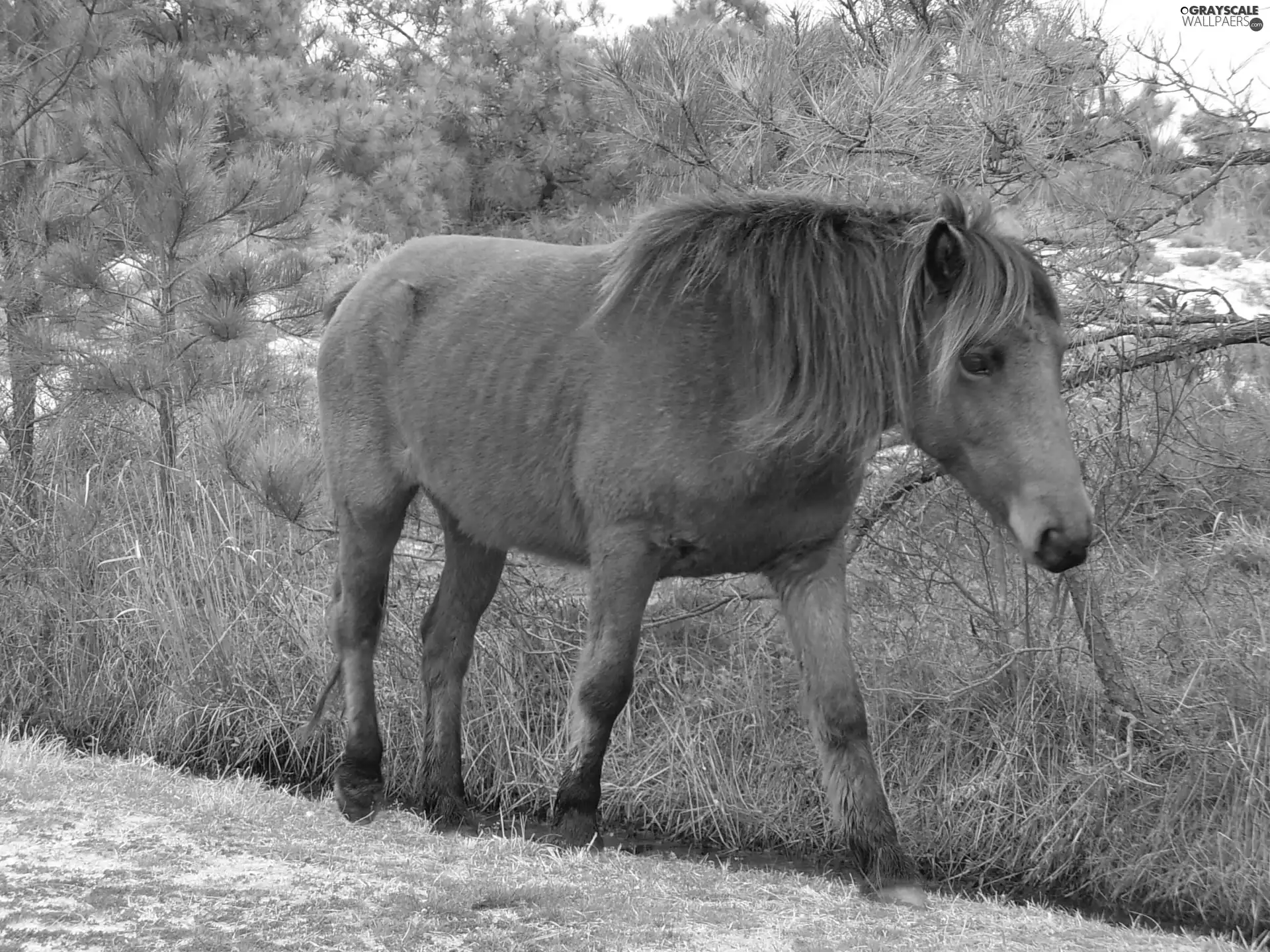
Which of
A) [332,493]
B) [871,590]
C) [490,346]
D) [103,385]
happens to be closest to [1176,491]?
[871,590]

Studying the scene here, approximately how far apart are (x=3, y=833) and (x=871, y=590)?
439 centimetres

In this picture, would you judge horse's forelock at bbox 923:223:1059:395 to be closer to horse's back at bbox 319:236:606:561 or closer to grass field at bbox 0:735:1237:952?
horse's back at bbox 319:236:606:561

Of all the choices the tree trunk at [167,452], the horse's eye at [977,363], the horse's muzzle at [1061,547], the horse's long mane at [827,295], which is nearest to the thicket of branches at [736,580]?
the tree trunk at [167,452]

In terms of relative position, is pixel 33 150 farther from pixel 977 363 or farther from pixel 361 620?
pixel 977 363

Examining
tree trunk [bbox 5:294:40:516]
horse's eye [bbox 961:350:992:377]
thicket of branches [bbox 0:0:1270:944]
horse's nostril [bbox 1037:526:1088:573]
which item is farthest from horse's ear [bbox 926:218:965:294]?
tree trunk [bbox 5:294:40:516]

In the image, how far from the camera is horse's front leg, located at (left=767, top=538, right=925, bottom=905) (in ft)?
12.8

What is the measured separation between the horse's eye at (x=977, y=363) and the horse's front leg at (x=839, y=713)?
78cm

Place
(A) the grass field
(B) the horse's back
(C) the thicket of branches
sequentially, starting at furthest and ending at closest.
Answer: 1. (C) the thicket of branches
2. (B) the horse's back
3. (A) the grass field

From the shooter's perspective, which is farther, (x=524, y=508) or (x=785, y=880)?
(x=524, y=508)

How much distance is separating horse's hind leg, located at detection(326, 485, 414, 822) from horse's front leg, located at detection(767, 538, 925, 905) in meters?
1.93

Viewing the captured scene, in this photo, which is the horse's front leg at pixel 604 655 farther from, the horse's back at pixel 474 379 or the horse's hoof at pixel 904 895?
the horse's hoof at pixel 904 895

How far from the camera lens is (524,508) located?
4680mm

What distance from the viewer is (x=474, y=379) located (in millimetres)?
4863

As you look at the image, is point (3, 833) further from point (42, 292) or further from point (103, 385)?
point (42, 292)
